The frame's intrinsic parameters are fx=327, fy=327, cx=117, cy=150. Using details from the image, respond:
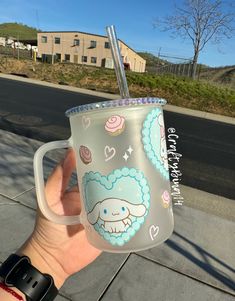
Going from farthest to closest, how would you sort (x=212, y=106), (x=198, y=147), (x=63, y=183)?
(x=212, y=106), (x=198, y=147), (x=63, y=183)

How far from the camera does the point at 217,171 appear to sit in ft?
21.9

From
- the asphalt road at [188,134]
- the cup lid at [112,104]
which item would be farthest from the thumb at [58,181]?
the asphalt road at [188,134]

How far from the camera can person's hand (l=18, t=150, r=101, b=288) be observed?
144cm

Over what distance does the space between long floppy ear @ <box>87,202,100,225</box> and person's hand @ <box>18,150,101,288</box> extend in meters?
0.27

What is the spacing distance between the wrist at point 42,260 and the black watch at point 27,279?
56mm

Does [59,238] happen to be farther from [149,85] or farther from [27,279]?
[149,85]

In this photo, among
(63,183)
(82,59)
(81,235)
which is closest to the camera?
(63,183)

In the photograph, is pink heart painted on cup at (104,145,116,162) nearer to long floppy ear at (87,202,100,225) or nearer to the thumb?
long floppy ear at (87,202,100,225)

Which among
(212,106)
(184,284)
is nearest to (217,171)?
(184,284)

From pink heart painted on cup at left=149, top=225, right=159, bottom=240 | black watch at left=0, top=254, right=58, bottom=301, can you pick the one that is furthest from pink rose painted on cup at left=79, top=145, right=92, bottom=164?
black watch at left=0, top=254, right=58, bottom=301

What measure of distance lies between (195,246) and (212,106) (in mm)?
14743

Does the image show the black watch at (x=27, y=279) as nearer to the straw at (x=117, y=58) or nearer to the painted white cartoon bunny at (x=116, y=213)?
the painted white cartoon bunny at (x=116, y=213)

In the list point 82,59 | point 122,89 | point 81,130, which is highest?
point 122,89

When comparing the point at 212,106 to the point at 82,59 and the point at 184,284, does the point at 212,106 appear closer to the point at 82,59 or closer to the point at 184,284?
the point at 184,284
